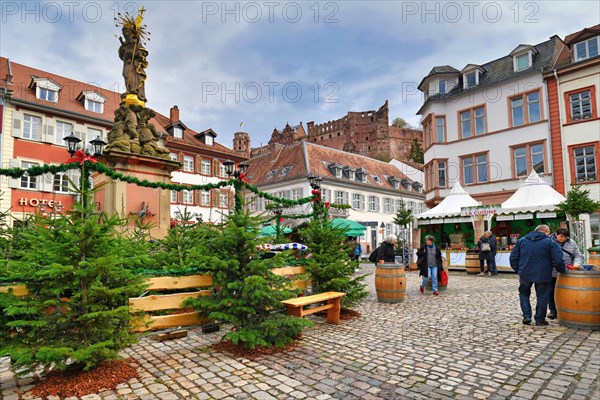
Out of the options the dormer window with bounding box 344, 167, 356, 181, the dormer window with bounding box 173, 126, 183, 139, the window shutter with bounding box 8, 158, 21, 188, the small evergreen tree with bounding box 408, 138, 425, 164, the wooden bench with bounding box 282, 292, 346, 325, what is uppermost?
the small evergreen tree with bounding box 408, 138, 425, 164

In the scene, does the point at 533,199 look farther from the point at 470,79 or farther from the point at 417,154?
the point at 417,154

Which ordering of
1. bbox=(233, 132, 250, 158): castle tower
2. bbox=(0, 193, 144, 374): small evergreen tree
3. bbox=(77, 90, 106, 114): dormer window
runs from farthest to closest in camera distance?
bbox=(233, 132, 250, 158): castle tower < bbox=(77, 90, 106, 114): dormer window < bbox=(0, 193, 144, 374): small evergreen tree

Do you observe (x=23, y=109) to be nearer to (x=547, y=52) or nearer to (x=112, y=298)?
(x=112, y=298)

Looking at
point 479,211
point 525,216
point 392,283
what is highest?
point 479,211

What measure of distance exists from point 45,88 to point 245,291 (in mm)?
27446

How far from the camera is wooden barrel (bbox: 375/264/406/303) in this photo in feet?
30.2

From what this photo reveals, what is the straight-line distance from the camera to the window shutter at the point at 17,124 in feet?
77.5

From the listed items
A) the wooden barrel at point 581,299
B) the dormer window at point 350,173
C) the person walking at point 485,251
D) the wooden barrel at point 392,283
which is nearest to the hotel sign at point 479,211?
the person walking at point 485,251

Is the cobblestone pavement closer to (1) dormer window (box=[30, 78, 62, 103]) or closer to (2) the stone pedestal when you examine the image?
(2) the stone pedestal

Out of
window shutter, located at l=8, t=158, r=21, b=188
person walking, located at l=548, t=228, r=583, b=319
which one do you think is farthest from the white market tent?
window shutter, located at l=8, t=158, r=21, b=188

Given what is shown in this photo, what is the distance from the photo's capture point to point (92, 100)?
28500mm

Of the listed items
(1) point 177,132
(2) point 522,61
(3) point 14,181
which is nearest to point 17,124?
(3) point 14,181

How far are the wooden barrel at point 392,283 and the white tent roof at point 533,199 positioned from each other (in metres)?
10.5

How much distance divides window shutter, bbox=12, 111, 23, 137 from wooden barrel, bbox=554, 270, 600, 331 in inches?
1094
